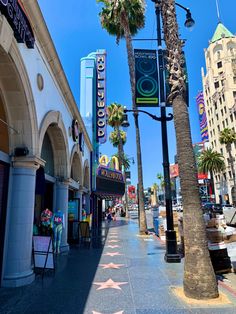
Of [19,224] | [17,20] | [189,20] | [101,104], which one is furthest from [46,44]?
[101,104]

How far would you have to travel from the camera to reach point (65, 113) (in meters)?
11.1

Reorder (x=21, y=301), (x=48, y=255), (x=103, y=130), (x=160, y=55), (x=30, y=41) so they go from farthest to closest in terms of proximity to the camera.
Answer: (x=103, y=130)
(x=160, y=55)
(x=48, y=255)
(x=30, y=41)
(x=21, y=301)

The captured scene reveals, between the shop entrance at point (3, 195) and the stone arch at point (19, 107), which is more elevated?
the stone arch at point (19, 107)

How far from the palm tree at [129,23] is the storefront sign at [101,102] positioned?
4.17 meters

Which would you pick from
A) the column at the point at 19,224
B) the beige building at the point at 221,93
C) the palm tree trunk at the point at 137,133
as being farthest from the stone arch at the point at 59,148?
the beige building at the point at 221,93

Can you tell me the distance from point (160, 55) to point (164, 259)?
7.71m

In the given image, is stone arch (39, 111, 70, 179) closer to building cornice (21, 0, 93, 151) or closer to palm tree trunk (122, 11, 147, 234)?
building cornice (21, 0, 93, 151)

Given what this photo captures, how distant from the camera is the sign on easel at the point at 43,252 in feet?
22.4

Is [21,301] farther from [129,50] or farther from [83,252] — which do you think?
[129,50]

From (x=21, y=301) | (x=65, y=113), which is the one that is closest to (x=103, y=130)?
(x=65, y=113)

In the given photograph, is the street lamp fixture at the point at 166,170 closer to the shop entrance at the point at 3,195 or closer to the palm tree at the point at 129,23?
the shop entrance at the point at 3,195

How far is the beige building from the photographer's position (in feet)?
201

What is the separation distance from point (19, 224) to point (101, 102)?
1756 cm

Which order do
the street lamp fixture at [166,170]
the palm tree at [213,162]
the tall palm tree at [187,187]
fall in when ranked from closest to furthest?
the tall palm tree at [187,187] < the street lamp fixture at [166,170] < the palm tree at [213,162]
